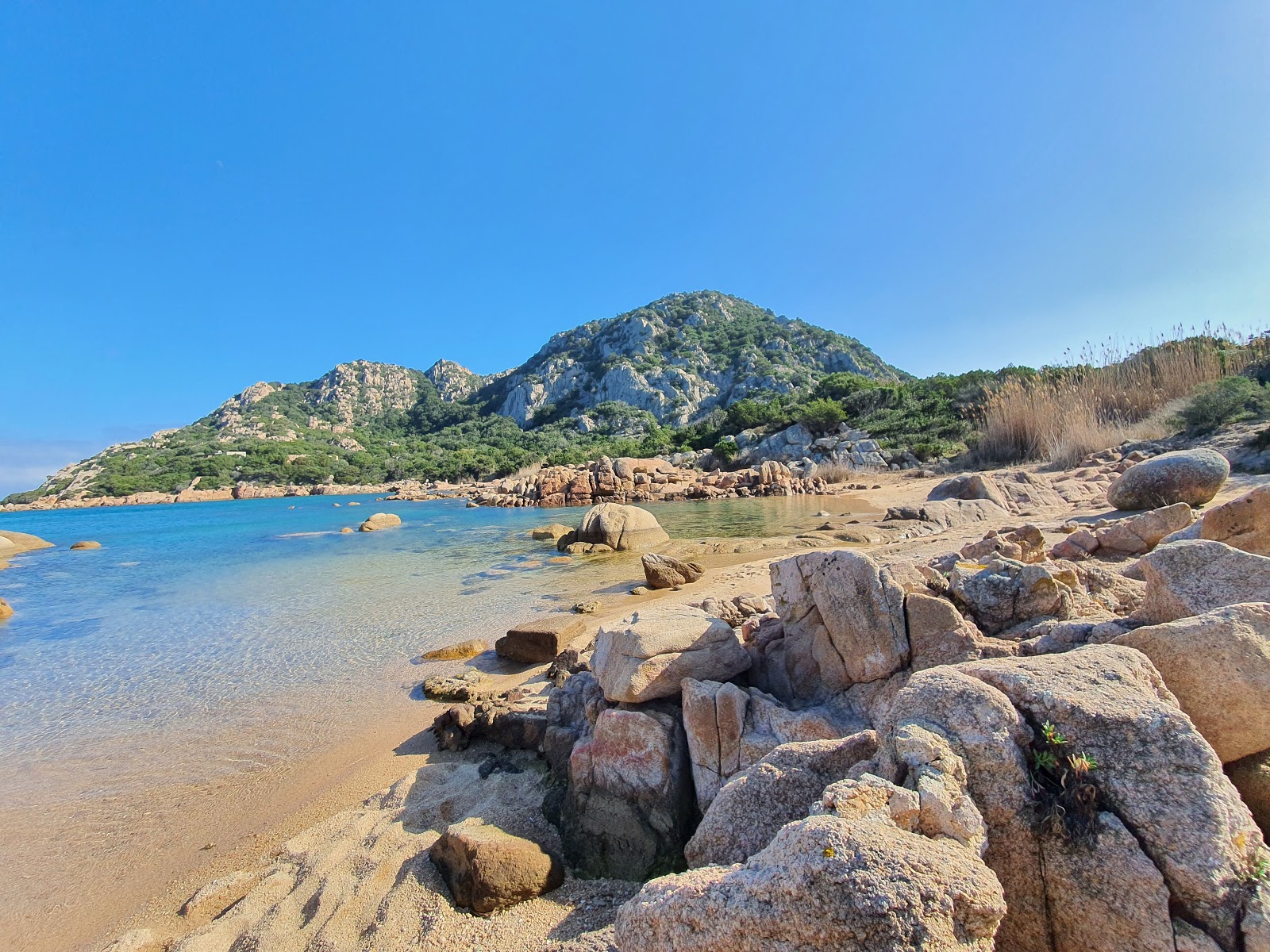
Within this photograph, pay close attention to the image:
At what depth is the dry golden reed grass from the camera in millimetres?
19797

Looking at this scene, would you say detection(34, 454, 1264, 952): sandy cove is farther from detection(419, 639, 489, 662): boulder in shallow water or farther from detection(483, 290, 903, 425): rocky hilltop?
detection(483, 290, 903, 425): rocky hilltop

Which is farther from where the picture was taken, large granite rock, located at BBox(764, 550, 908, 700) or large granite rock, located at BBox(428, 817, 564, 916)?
large granite rock, located at BBox(764, 550, 908, 700)

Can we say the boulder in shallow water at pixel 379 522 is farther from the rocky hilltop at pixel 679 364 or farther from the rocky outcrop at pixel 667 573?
the rocky hilltop at pixel 679 364

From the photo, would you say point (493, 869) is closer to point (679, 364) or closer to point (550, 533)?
point (550, 533)

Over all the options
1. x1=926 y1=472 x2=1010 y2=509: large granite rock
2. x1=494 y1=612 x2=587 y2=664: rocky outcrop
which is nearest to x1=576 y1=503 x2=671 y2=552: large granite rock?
x1=926 y1=472 x2=1010 y2=509: large granite rock

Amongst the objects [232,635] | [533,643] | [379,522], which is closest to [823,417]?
[379,522]

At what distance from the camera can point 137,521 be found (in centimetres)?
4528

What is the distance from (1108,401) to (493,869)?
28.0 metres

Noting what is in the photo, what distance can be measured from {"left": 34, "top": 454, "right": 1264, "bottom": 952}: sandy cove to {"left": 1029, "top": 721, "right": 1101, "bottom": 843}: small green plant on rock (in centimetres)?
206

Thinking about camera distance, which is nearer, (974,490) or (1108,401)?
(974,490)

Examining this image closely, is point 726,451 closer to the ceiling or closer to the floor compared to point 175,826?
closer to the ceiling

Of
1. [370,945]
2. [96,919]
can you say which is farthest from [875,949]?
[96,919]

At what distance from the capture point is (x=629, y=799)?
3225mm

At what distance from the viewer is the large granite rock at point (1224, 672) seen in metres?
2.12
